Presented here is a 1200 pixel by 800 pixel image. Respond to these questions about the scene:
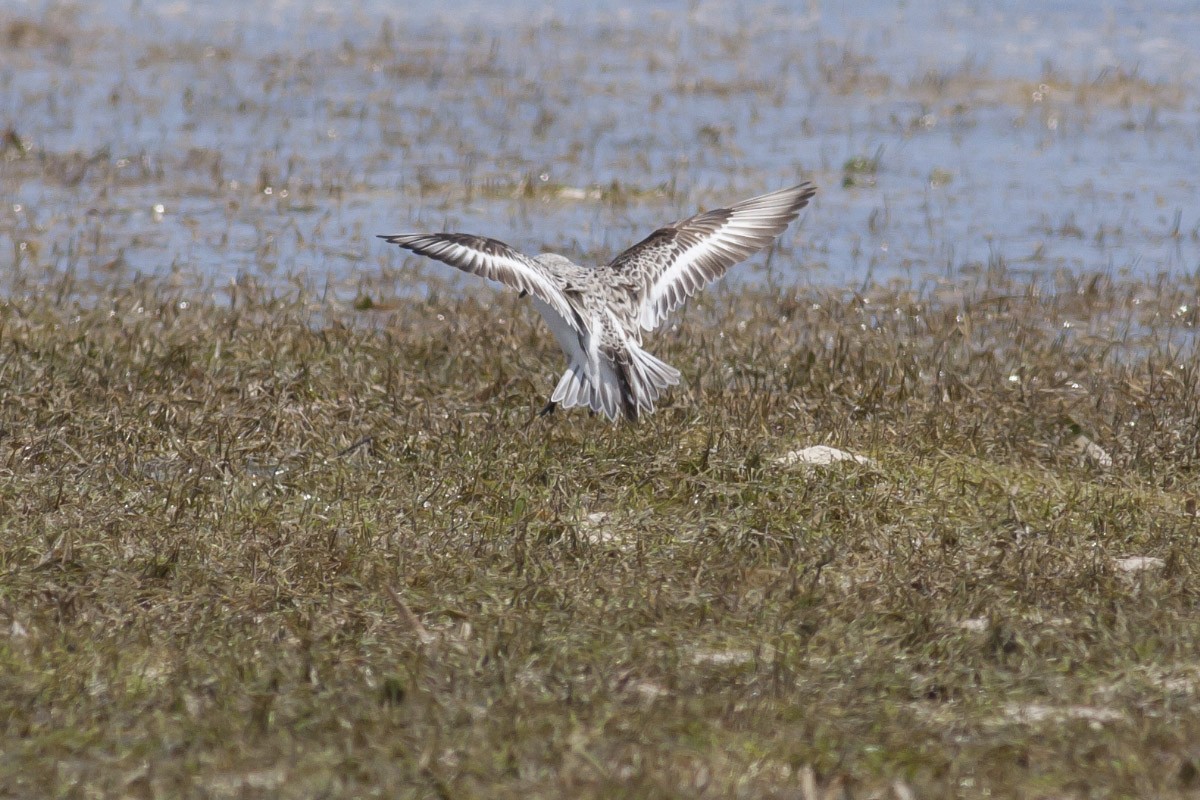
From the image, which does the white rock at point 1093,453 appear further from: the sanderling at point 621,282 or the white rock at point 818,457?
the sanderling at point 621,282

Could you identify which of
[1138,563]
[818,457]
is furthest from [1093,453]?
[1138,563]

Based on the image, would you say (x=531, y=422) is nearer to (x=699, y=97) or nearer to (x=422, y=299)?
(x=422, y=299)

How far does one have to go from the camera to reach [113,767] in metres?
4.40

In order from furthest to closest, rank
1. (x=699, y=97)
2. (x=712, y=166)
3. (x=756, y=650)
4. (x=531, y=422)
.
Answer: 1. (x=699, y=97)
2. (x=712, y=166)
3. (x=531, y=422)
4. (x=756, y=650)

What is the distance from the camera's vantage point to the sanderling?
24.3 ft

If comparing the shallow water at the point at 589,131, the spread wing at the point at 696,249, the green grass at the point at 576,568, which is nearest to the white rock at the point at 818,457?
the green grass at the point at 576,568

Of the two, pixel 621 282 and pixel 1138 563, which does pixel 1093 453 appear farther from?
pixel 621 282

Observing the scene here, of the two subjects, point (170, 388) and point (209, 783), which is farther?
point (170, 388)

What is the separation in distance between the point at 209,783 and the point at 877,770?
1.68m

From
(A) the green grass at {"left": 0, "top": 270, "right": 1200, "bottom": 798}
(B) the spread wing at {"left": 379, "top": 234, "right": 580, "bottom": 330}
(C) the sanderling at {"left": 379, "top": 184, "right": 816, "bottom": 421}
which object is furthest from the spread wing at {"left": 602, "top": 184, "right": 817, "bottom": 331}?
(B) the spread wing at {"left": 379, "top": 234, "right": 580, "bottom": 330}

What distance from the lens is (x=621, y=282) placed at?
8.40m

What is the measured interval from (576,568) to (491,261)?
186cm

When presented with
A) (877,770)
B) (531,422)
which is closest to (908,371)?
(531,422)

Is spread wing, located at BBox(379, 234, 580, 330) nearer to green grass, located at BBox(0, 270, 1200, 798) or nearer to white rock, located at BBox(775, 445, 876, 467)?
green grass, located at BBox(0, 270, 1200, 798)
